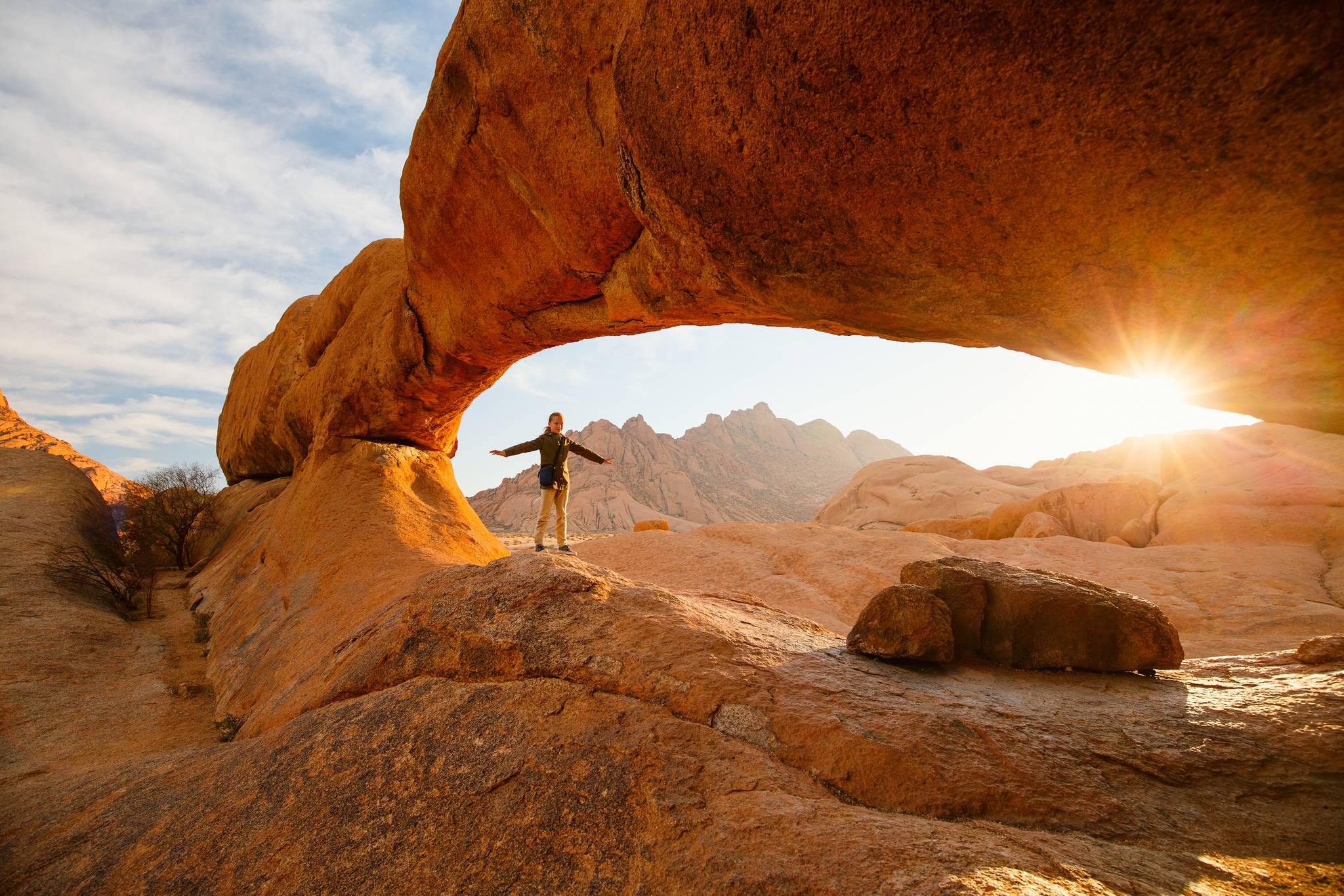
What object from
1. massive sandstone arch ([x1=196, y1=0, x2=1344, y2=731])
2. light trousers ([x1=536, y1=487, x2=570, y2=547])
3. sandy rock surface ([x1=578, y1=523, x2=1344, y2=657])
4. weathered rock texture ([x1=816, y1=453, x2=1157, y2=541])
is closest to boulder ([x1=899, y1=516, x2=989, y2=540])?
weathered rock texture ([x1=816, y1=453, x2=1157, y2=541])

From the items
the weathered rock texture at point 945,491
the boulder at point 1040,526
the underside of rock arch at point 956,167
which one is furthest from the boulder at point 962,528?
the underside of rock arch at point 956,167

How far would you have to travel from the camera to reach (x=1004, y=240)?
2.69 m

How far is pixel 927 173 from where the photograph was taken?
268 centimetres

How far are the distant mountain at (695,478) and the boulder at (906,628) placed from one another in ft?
108

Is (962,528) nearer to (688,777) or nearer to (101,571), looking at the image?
(688,777)

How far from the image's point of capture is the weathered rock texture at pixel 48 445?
23047 mm

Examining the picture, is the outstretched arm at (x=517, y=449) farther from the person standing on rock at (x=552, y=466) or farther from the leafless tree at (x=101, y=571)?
the leafless tree at (x=101, y=571)

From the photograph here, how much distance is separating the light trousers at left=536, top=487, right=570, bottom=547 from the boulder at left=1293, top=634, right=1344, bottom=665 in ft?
23.7

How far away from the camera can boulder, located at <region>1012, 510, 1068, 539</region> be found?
14641 mm

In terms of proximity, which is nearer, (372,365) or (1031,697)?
(1031,697)

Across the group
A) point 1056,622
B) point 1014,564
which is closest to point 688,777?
point 1056,622

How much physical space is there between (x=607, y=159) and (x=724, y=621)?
3.72 m

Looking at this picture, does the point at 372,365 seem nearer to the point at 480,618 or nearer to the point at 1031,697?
the point at 480,618

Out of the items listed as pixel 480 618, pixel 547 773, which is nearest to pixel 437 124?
pixel 480 618
